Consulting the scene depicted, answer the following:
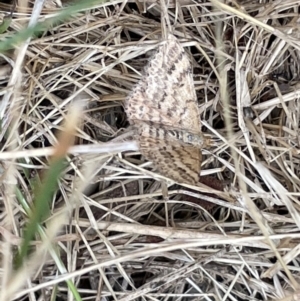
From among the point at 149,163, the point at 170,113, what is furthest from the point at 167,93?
the point at 149,163

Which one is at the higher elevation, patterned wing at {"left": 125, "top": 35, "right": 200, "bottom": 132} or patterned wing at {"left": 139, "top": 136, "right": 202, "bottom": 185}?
patterned wing at {"left": 125, "top": 35, "right": 200, "bottom": 132}

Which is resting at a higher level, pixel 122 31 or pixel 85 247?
pixel 122 31

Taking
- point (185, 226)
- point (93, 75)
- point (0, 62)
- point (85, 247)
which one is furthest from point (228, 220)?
point (0, 62)

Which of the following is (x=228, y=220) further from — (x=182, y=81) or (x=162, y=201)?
(x=182, y=81)

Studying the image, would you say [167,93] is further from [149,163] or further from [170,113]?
[149,163]

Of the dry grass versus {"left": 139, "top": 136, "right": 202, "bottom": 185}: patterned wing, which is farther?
the dry grass
